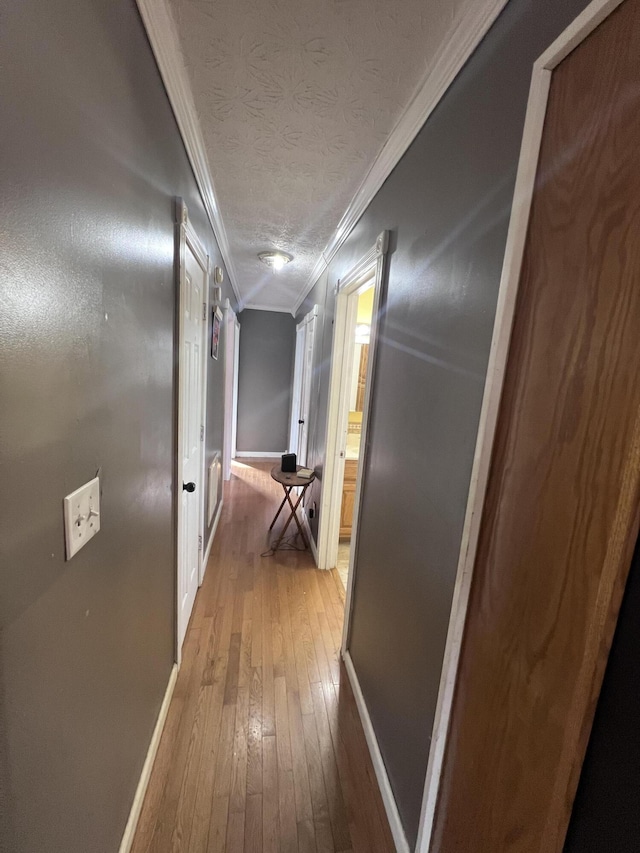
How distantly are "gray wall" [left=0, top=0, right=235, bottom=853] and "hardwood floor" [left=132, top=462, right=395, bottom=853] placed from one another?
23 centimetres

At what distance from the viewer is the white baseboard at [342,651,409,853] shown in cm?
113

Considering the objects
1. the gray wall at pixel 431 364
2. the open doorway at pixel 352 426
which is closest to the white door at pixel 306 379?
the open doorway at pixel 352 426

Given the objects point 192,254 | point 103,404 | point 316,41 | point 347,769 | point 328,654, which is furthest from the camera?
point 328,654

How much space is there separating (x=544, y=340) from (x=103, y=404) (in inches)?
37.8

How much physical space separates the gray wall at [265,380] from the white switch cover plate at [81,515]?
5046 mm

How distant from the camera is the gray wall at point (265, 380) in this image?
566 centimetres

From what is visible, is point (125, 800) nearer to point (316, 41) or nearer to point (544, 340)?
point (544, 340)

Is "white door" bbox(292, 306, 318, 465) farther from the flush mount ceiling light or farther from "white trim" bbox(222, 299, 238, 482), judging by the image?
"white trim" bbox(222, 299, 238, 482)

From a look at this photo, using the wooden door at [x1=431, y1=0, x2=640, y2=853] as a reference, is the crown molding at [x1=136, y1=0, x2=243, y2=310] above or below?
above

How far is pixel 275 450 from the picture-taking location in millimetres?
6039

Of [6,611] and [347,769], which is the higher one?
[6,611]

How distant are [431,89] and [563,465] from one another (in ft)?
4.10

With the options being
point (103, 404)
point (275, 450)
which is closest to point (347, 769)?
point (103, 404)

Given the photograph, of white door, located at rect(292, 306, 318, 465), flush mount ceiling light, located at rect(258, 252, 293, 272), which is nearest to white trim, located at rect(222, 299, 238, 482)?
flush mount ceiling light, located at rect(258, 252, 293, 272)
